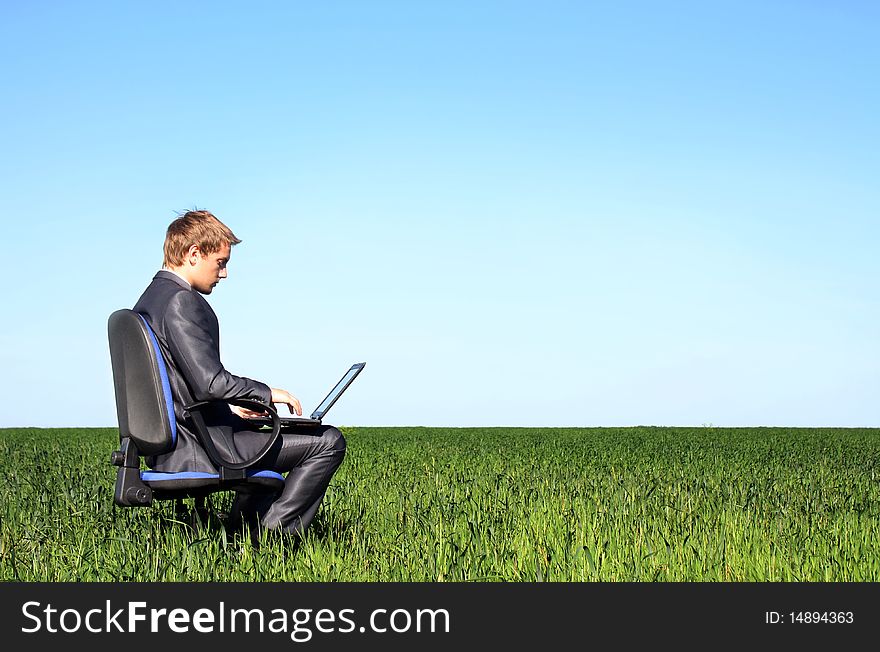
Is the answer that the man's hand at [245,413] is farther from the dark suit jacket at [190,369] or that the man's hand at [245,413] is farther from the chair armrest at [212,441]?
the chair armrest at [212,441]

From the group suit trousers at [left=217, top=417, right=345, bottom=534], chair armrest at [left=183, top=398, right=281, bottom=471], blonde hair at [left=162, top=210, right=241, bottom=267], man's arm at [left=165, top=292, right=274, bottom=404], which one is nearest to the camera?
man's arm at [left=165, top=292, right=274, bottom=404]

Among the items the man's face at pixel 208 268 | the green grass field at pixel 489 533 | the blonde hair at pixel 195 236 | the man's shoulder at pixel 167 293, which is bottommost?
the green grass field at pixel 489 533

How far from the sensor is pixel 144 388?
5074 mm

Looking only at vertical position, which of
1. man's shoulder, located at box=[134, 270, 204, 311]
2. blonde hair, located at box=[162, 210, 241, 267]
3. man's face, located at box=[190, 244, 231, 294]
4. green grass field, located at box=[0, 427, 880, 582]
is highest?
blonde hair, located at box=[162, 210, 241, 267]

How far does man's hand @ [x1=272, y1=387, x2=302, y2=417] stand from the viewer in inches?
205

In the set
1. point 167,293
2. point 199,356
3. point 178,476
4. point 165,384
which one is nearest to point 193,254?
point 167,293

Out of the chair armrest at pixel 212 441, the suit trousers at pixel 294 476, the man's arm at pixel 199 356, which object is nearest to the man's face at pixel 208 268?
the man's arm at pixel 199 356

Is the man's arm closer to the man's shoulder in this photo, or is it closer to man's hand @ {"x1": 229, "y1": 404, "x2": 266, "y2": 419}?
the man's shoulder

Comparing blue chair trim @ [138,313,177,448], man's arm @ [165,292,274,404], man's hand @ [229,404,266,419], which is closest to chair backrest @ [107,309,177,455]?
blue chair trim @ [138,313,177,448]

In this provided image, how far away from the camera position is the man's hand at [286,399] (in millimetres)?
5203

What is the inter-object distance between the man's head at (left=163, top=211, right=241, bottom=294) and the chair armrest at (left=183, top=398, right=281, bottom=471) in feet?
2.53
